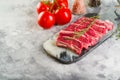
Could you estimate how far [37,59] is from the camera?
1.39 m

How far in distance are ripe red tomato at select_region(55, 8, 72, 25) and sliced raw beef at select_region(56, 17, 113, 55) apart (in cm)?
5

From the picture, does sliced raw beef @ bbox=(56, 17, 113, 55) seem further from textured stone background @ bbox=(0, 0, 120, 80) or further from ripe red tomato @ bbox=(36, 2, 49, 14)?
ripe red tomato @ bbox=(36, 2, 49, 14)

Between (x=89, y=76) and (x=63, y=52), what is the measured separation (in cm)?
15

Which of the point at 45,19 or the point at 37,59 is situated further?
the point at 45,19

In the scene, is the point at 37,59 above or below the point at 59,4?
below

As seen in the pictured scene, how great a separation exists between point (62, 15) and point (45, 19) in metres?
0.08

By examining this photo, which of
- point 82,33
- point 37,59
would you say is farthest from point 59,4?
point 37,59

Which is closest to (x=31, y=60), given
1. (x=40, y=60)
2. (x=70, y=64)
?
(x=40, y=60)

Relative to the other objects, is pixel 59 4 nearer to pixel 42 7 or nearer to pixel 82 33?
pixel 42 7

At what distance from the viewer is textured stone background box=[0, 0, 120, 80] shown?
4.35ft

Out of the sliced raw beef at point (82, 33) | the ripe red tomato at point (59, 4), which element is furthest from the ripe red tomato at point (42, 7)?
the sliced raw beef at point (82, 33)

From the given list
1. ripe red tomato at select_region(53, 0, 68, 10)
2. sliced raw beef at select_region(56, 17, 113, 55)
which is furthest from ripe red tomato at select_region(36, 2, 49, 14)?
sliced raw beef at select_region(56, 17, 113, 55)

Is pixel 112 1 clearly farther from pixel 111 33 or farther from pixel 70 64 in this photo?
pixel 70 64

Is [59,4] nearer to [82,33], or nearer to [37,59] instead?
[82,33]
